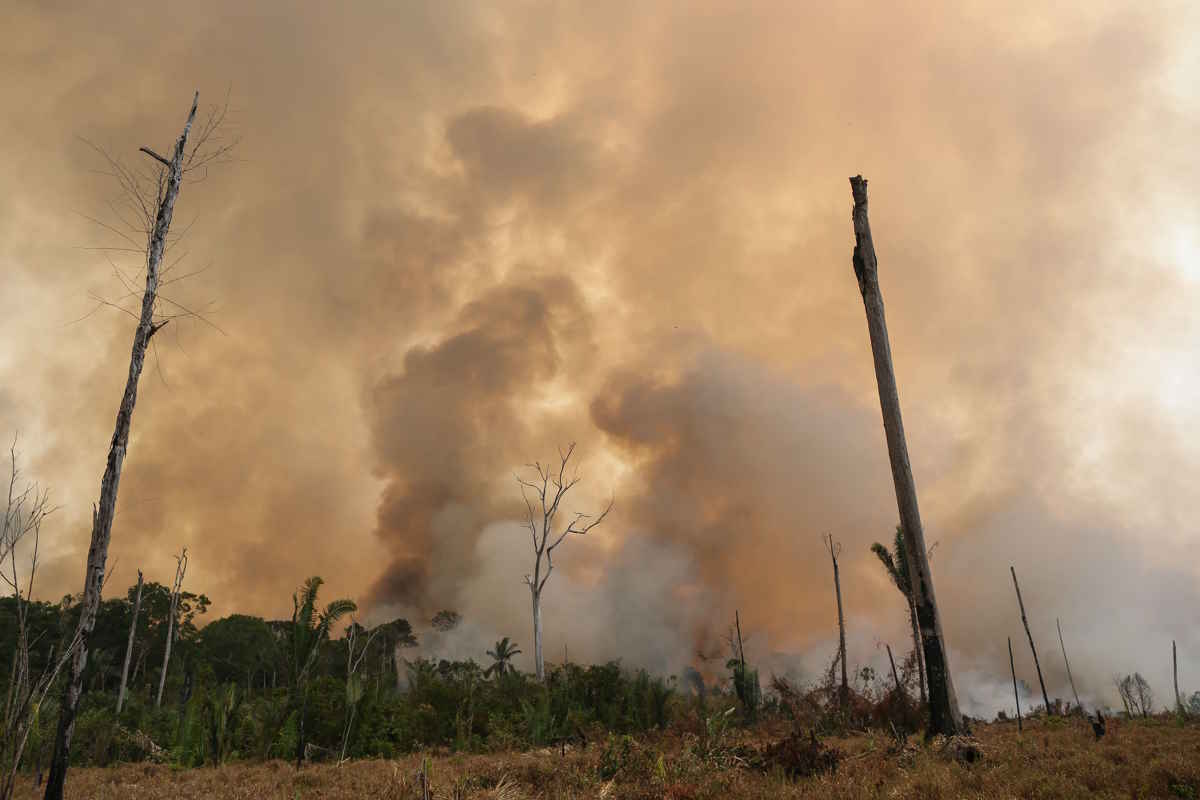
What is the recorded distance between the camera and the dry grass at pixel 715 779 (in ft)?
30.6

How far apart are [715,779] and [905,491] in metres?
6.71

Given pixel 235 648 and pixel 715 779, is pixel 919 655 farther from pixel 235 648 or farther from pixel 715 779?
pixel 235 648

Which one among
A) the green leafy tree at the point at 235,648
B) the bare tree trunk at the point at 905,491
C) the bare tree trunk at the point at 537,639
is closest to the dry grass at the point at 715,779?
the bare tree trunk at the point at 905,491

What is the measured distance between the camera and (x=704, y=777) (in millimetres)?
11414

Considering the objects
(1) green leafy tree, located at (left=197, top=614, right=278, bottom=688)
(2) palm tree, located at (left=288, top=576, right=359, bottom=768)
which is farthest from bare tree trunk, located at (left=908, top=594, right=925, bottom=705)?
(1) green leafy tree, located at (left=197, top=614, right=278, bottom=688)

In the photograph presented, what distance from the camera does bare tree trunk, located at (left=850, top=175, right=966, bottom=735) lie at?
12695mm

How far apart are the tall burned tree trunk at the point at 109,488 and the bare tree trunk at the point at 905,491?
14.3m

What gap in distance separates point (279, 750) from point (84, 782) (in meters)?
5.20

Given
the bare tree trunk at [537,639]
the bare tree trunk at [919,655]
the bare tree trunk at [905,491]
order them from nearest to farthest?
the bare tree trunk at [905,491] → the bare tree trunk at [919,655] → the bare tree trunk at [537,639]

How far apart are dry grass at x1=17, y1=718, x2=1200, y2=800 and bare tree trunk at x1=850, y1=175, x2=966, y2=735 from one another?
0.92m

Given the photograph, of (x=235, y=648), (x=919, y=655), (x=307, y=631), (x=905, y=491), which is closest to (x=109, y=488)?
(x=307, y=631)

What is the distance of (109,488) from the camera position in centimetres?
1241

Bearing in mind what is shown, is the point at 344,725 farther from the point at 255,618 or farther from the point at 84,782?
the point at 255,618

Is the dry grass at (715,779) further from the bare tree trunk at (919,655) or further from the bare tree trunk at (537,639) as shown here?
the bare tree trunk at (537,639)
